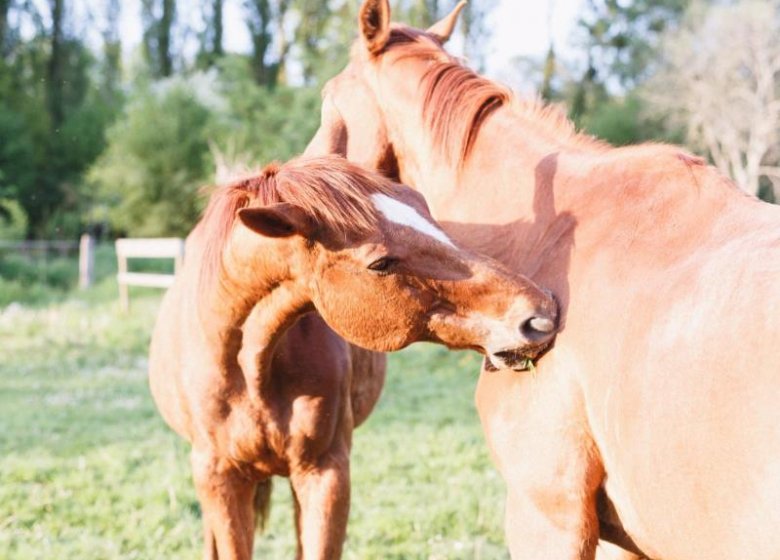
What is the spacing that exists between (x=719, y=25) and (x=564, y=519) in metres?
29.2

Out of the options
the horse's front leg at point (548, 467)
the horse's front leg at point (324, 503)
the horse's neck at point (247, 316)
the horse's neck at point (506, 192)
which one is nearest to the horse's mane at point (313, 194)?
the horse's neck at point (247, 316)

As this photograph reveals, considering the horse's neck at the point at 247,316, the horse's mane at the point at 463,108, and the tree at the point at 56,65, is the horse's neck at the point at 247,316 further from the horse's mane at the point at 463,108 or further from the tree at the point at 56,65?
the tree at the point at 56,65

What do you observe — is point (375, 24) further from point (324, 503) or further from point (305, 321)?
point (324, 503)

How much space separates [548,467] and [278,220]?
102cm

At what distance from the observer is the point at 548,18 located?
2753 centimetres

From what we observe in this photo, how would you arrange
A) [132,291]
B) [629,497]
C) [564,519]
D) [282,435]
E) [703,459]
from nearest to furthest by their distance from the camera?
[703,459] < [629,497] < [564,519] < [282,435] < [132,291]

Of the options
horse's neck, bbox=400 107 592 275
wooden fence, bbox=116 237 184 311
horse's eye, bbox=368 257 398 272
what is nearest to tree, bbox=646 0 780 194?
wooden fence, bbox=116 237 184 311

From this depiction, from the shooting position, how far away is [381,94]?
2.79 meters

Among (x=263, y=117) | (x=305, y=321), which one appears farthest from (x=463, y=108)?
(x=263, y=117)

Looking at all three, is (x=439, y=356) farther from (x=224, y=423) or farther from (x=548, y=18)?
(x=548, y=18)

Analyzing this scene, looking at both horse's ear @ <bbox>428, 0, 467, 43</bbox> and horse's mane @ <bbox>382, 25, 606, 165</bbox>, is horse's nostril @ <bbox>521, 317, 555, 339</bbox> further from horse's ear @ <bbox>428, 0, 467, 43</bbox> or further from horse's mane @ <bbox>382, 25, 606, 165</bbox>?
horse's ear @ <bbox>428, 0, 467, 43</bbox>

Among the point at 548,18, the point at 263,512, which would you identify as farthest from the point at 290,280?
the point at 548,18

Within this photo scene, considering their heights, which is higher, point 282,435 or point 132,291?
point 282,435

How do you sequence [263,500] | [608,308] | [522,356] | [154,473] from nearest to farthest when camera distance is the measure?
[608,308] → [522,356] → [263,500] → [154,473]
